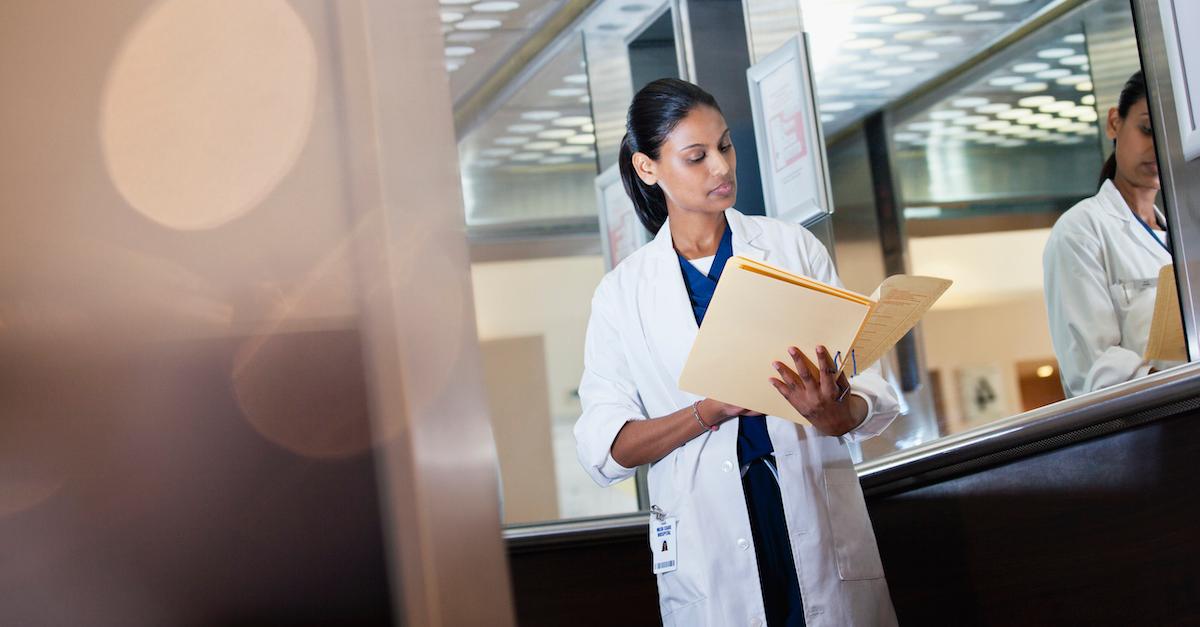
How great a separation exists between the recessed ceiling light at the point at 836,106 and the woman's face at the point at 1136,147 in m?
3.46

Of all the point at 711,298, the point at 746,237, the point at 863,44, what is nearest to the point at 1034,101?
the point at 863,44

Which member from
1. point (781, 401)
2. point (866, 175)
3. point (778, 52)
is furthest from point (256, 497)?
point (866, 175)

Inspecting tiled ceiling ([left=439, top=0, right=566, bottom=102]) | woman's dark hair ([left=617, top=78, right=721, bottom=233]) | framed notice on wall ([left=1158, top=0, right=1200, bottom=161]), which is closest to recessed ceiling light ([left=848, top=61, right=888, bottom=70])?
tiled ceiling ([left=439, top=0, right=566, bottom=102])

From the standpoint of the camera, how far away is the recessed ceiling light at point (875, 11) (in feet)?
16.3

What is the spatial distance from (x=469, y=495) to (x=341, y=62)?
155 millimetres

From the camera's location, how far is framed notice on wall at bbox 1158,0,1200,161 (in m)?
2.21

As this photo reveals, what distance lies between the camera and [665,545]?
188 cm

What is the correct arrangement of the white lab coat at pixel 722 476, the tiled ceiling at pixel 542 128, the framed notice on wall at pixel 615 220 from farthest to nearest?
the tiled ceiling at pixel 542 128 < the framed notice on wall at pixel 615 220 < the white lab coat at pixel 722 476

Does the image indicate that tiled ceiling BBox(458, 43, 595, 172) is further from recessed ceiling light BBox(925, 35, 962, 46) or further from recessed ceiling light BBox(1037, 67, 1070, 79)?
recessed ceiling light BBox(1037, 67, 1070, 79)

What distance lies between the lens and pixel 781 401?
5.72 ft

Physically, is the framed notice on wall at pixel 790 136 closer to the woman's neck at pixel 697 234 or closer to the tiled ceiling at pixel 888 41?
the woman's neck at pixel 697 234

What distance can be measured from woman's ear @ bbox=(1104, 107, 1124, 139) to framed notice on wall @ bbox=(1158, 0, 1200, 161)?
523 mm

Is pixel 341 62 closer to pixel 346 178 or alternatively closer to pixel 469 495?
pixel 346 178

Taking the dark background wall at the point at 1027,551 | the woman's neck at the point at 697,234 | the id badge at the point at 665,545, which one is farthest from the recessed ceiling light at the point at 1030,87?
the id badge at the point at 665,545
